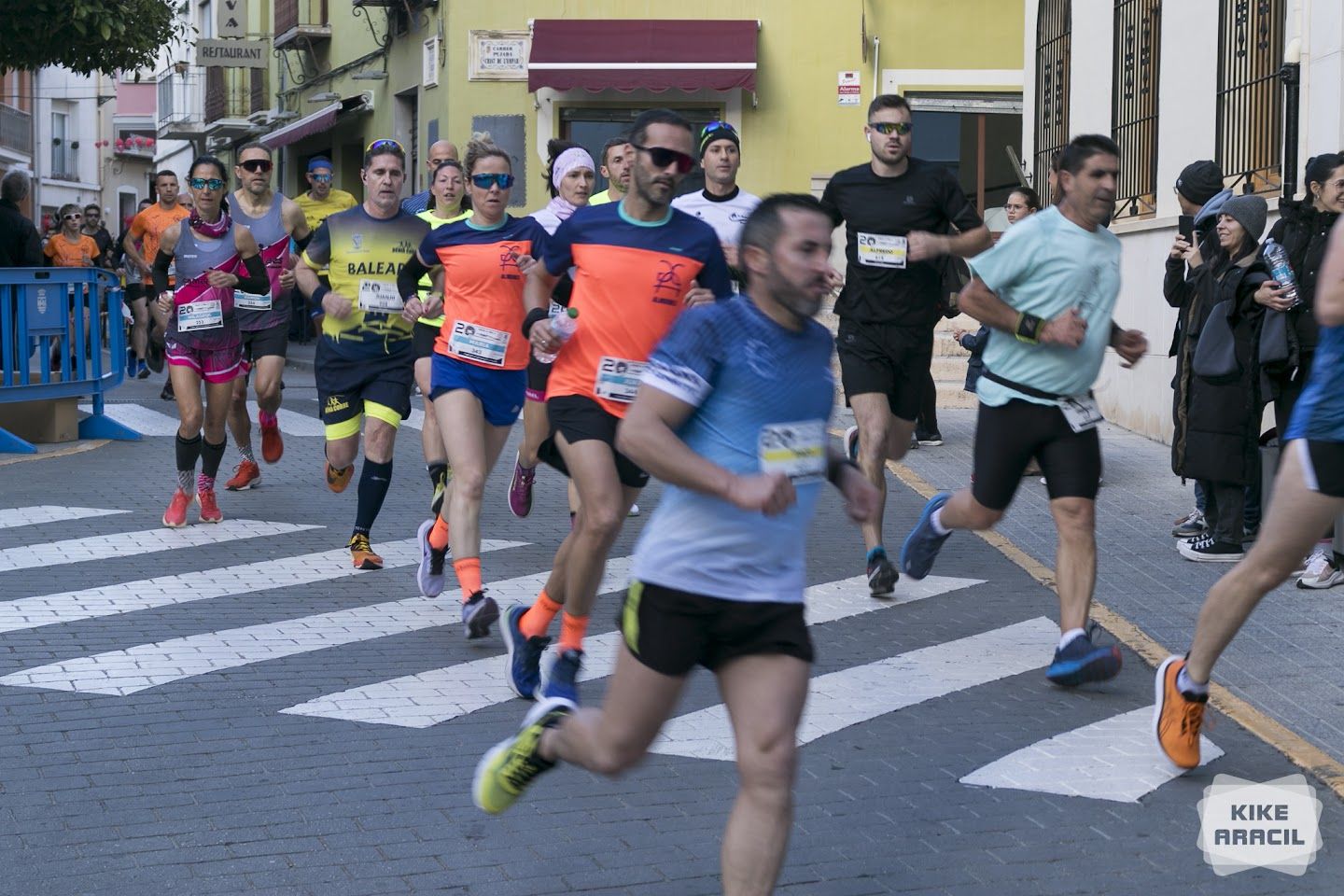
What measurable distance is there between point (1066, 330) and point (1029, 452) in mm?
528

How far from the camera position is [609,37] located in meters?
24.7

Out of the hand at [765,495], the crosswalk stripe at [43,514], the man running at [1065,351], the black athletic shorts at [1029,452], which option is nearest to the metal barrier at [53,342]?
the crosswalk stripe at [43,514]

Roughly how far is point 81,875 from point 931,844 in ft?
7.11

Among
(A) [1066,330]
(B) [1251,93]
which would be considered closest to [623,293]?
(A) [1066,330]

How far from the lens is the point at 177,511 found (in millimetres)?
10680

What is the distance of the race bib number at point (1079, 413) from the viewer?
6.75m

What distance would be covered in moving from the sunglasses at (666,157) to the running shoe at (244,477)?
21.7ft

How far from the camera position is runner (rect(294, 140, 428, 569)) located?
30.3 feet

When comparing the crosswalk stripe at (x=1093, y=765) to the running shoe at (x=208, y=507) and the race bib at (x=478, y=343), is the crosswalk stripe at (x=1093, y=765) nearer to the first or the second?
the race bib at (x=478, y=343)

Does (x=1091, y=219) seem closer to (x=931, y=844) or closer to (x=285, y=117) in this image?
(x=931, y=844)

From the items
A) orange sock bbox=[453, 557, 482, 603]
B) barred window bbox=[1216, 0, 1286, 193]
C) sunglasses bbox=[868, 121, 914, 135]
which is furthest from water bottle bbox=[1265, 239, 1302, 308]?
barred window bbox=[1216, 0, 1286, 193]

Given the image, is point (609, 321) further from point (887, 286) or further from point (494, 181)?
point (887, 286)

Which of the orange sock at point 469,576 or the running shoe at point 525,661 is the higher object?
the orange sock at point 469,576

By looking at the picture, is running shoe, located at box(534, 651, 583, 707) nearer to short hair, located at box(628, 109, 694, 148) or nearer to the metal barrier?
short hair, located at box(628, 109, 694, 148)
